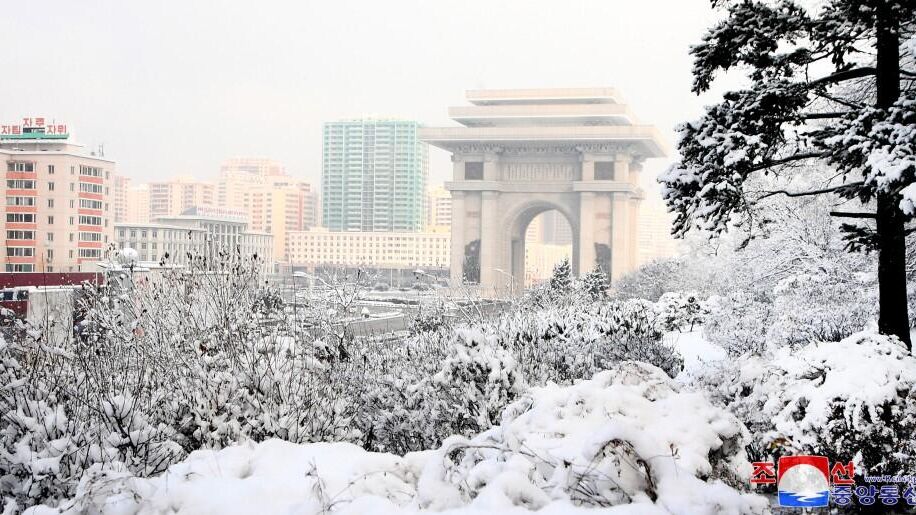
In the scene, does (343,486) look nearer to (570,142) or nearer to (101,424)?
(101,424)

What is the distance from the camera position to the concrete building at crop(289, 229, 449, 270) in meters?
126

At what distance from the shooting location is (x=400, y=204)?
157250 mm

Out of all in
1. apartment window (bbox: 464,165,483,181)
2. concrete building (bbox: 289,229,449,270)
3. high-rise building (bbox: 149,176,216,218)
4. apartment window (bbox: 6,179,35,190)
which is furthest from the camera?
high-rise building (bbox: 149,176,216,218)

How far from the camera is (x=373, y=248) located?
128250mm

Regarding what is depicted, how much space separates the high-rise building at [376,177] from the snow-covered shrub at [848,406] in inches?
5804

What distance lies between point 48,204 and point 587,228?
3805 centimetres

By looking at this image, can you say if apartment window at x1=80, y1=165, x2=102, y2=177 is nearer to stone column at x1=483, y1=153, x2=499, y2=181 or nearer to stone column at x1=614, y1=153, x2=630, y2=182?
stone column at x1=483, y1=153, x2=499, y2=181

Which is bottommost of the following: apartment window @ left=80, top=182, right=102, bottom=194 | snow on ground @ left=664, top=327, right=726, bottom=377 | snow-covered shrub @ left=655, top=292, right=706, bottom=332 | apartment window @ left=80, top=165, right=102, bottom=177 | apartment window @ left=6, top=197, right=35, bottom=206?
snow on ground @ left=664, top=327, right=726, bottom=377

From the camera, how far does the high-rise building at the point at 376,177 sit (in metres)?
156

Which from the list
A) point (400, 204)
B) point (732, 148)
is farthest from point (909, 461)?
point (400, 204)

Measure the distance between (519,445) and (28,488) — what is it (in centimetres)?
306

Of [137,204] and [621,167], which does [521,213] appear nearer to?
[621,167]

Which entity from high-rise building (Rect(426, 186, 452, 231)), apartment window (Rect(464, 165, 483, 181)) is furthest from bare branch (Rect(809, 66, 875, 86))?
high-rise building (Rect(426, 186, 452, 231))

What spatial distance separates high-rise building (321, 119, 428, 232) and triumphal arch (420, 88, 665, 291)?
89729 mm
